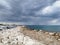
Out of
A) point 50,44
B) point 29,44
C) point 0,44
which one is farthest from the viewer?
point 50,44

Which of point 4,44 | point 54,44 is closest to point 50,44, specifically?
point 54,44

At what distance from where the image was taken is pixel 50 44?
75.3 ft

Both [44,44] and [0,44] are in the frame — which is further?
[44,44]

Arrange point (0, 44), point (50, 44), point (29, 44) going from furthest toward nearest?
point (50, 44) < point (29, 44) < point (0, 44)

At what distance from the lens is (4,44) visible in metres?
20.5

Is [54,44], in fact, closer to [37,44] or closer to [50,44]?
[50,44]

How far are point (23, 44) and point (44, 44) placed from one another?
106 inches

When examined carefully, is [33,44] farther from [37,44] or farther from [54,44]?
[54,44]

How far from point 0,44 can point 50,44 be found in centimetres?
652

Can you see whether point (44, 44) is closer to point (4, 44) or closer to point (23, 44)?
point (23, 44)

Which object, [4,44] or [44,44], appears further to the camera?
[44,44]

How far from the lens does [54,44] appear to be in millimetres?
23406

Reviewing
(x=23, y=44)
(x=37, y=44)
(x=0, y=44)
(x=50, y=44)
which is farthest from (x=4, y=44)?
(x=50, y=44)

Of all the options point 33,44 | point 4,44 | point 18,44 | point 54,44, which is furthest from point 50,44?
point 4,44
